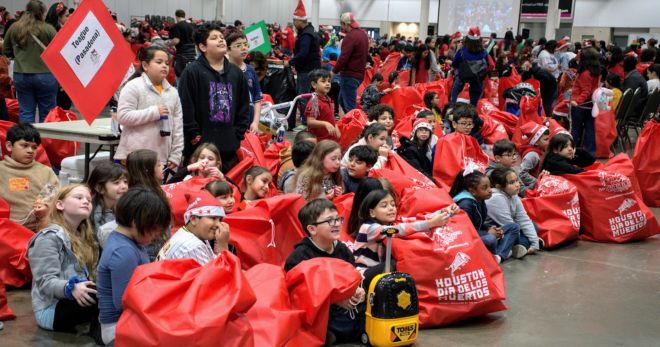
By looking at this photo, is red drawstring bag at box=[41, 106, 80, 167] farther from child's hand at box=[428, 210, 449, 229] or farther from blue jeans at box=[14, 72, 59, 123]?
child's hand at box=[428, 210, 449, 229]

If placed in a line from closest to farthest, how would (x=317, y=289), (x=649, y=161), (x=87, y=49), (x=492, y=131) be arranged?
(x=317, y=289) < (x=87, y=49) < (x=649, y=161) < (x=492, y=131)

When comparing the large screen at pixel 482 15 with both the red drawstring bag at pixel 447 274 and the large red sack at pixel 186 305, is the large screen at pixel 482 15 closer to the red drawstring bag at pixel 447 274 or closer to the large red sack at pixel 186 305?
the red drawstring bag at pixel 447 274

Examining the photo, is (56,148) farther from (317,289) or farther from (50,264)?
(317,289)

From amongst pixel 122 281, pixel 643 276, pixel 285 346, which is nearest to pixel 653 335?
pixel 643 276

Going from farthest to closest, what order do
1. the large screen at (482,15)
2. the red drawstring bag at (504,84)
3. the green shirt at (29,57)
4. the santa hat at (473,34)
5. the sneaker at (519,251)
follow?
the large screen at (482,15) → the red drawstring bag at (504,84) → the santa hat at (473,34) → the green shirt at (29,57) → the sneaker at (519,251)

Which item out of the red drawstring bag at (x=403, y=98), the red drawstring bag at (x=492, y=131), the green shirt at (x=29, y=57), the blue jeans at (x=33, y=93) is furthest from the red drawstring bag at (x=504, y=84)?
the green shirt at (x=29, y=57)

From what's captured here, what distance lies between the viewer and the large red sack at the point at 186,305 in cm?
276

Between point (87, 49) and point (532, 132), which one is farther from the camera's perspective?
point (532, 132)

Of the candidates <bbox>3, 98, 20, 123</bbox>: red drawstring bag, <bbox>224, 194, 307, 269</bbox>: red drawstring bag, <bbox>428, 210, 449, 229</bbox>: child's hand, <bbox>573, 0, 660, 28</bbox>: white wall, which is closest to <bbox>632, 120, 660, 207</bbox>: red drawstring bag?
<bbox>428, 210, 449, 229</bbox>: child's hand

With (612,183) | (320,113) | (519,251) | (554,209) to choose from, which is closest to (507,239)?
(519,251)

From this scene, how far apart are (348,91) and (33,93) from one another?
3567 mm

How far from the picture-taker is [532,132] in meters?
7.11

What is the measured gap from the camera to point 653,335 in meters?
4.16

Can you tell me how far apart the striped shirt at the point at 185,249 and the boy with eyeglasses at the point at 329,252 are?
51 cm
